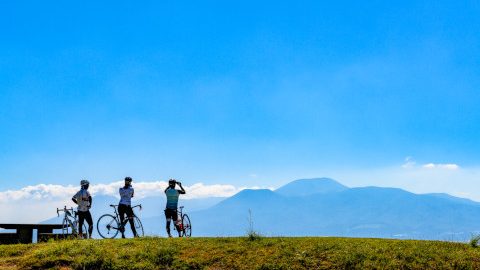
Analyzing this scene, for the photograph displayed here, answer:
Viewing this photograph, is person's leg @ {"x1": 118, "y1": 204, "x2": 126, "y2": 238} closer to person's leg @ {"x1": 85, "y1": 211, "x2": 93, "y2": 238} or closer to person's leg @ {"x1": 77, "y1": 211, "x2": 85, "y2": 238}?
person's leg @ {"x1": 85, "y1": 211, "x2": 93, "y2": 238}

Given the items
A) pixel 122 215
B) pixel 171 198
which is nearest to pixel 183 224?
pixel 171 198

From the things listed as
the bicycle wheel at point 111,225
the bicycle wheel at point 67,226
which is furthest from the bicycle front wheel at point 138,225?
the bicycle wheel at point 67,226

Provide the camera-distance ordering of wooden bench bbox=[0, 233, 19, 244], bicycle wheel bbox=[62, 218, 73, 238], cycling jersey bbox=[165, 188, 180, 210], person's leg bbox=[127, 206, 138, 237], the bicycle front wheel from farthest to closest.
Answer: cycling jersey bbox=[165, 188, 180, 210]
the bicycle front wheel
bicycle wheel bbox=[62, 218, 73, 238]
person's leg bbox=[127, 206, 138, 237]
wooden bench bbox=[0, 233, 19, 244]

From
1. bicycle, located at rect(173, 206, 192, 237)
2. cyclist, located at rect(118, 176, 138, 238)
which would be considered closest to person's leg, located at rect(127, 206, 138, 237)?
cyclist, located at rect(118, 176, 138, 238)

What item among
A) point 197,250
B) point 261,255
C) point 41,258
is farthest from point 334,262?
point 41,258

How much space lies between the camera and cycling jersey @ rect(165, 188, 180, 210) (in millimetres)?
24106

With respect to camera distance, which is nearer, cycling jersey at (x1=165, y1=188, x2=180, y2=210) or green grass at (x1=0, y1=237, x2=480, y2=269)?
green grass at (x1=0, y1=237, x2=480, y2=269)

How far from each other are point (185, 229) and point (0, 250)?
9.55 metres

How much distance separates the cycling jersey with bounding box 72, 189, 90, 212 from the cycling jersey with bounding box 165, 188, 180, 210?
12.3ft

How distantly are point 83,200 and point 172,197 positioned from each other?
13.7 ft

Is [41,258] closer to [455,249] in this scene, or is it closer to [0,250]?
[0,250]

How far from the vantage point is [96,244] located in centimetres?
1870

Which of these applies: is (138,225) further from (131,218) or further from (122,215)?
(122,215)

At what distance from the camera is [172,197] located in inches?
952
